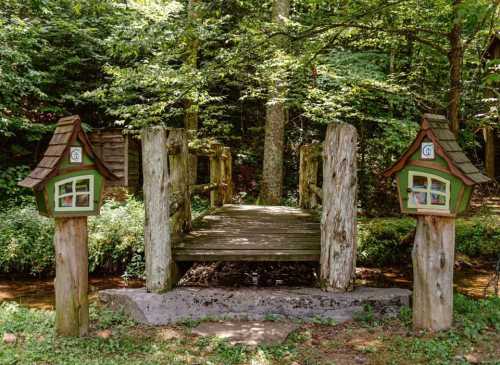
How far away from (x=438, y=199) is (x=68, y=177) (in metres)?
3.31

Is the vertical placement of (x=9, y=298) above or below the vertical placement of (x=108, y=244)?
below

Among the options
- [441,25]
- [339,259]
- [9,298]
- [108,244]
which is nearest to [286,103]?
[441,25]

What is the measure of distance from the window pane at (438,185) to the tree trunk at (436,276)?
0.90 feet

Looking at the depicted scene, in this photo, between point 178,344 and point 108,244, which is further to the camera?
point 108,244

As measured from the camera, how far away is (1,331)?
13.1ft

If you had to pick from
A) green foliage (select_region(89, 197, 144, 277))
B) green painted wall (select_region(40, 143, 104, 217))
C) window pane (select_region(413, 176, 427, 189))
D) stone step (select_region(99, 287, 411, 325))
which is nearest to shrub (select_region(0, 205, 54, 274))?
green foliage (select_region(89, 197, 144, 277))

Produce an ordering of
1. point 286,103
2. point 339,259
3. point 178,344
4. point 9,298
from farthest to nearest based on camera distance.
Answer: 1. point 286,103
2. point 9,298
3. point 339,259
4. point 178,344

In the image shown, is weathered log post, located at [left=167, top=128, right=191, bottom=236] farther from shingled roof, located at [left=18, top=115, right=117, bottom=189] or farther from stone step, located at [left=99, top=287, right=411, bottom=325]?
shingled roof, located at [left=18, top=115, right=117, bottom=189]

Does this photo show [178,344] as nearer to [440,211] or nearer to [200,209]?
[440,211]

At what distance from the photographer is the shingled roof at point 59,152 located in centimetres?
369

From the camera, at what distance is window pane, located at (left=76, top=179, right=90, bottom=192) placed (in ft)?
12.8

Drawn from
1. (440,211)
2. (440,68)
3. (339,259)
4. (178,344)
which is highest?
(440,68)

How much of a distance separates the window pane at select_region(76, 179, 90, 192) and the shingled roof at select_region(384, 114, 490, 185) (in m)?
2.87

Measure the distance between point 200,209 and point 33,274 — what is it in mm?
4646
